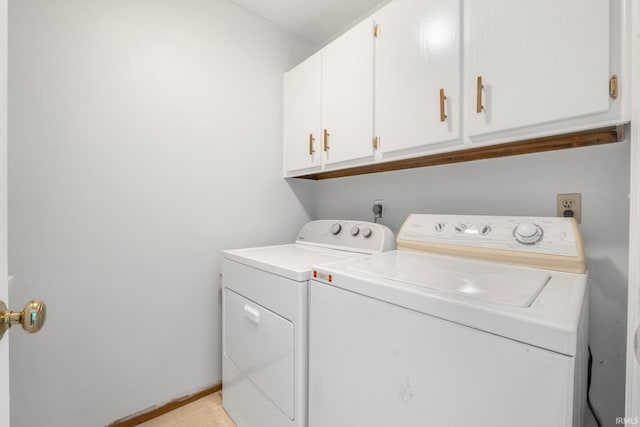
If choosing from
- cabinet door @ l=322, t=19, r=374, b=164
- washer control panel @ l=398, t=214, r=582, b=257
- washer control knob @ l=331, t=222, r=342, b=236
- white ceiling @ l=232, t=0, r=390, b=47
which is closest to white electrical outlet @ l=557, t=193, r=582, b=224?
washer control panel @ l=398, t=214, r=582, b=257

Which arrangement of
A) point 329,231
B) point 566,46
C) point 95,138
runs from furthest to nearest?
point 329,231, point 95,138, point 566,46

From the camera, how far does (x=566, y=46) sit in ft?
2.84

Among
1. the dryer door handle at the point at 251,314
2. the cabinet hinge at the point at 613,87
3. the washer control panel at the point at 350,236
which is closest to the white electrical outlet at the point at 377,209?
the washer control panel at the point at 350,236

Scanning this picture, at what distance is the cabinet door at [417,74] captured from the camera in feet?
3.68

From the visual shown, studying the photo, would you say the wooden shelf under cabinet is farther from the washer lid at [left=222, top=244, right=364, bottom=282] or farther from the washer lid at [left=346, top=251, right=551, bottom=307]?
the washer lid at [left=222, top=244, right=364, bottom=282]

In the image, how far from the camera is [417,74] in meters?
1.23

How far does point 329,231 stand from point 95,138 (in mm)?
1349

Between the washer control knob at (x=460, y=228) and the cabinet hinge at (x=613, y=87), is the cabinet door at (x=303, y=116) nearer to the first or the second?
the washer control knob at (x=460, y=228)

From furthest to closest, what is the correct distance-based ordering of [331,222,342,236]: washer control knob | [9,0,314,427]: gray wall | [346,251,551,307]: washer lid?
[331,222,342,236]: washer control knob < [9,0,314,427]: gray wall < [346,251,551,307]: washer lid

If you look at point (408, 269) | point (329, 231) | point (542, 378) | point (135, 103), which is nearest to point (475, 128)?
point (408, 269)

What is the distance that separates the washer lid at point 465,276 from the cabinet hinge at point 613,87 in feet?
1.91

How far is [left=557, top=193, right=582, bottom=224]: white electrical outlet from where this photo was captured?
3.61 ft

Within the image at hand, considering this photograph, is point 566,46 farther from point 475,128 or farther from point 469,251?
point 469,251

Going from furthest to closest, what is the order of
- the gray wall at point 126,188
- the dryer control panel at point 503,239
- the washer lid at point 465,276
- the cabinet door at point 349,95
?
the cabinet door at point 349,95, the gray wall at point 126,188, the dryer control panel at point 503,239, the washer lid at point 465,276
